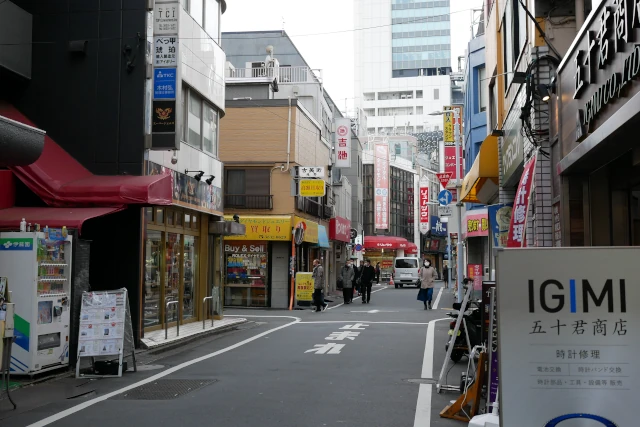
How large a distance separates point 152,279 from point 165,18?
19.0 feet

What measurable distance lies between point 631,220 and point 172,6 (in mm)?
10228

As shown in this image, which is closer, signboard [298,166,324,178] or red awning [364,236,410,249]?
signboard [298,166,324,178]

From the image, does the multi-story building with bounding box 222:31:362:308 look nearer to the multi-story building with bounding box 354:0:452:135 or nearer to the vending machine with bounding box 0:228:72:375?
the vending machine with bounding box 0:228:72:375

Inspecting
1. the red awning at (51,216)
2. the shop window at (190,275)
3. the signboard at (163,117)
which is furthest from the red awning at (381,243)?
the red awning at (51,216)

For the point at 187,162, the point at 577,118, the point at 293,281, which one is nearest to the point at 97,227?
the point at 187,162

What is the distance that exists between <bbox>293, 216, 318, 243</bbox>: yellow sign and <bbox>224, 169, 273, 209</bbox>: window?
1261mm

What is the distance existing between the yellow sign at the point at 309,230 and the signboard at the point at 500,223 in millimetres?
13127

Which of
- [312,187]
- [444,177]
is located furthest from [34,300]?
[444,177]

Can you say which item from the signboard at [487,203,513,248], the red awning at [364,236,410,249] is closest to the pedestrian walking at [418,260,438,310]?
the signboard at [487,203,513,248]

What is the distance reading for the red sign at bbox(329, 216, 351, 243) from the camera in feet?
134

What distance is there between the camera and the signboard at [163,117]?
48.8ft

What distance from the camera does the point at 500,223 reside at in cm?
1639

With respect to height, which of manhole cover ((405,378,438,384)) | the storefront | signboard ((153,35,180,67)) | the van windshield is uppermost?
Answer: signboard ((153,35,180,67))

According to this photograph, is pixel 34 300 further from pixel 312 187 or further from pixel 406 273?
pixel 406 273
